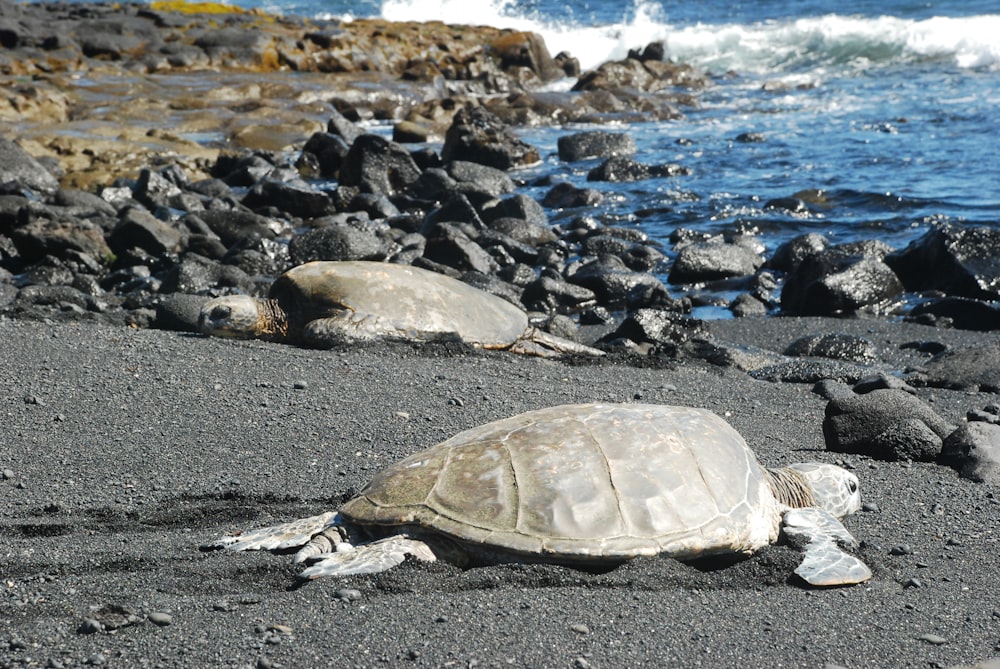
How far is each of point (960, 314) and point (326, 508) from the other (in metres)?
6.63

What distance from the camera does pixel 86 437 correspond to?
476cm

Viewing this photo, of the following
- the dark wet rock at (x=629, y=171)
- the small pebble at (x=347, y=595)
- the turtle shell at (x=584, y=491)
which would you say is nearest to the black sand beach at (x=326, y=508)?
the small pebble at (x=347, y=595)

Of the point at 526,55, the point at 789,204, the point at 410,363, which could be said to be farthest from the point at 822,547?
the point at 526,55

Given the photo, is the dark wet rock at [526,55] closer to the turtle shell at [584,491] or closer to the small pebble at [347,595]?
the turtle shell at [584,491]

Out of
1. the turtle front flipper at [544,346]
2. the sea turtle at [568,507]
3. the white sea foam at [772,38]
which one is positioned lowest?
the turtle front flipper at [544,346]

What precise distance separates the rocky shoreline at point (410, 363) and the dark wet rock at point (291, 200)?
0.13 ft

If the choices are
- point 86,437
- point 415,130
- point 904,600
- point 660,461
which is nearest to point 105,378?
point 86,437

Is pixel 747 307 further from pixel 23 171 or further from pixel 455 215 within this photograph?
pixel 23 171

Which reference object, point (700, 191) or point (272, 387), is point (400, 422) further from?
point (700, 191)

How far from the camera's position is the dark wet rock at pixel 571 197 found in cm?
1365

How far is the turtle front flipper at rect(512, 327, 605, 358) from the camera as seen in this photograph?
23.2ft

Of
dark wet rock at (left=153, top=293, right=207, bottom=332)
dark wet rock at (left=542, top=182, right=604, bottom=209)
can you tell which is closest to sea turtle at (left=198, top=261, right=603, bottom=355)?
dark wet rock at (left=153, top=293, right=207, bottom=332)

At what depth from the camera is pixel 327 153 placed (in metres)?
15.9

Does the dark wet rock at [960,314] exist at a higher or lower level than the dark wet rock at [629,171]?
higher
